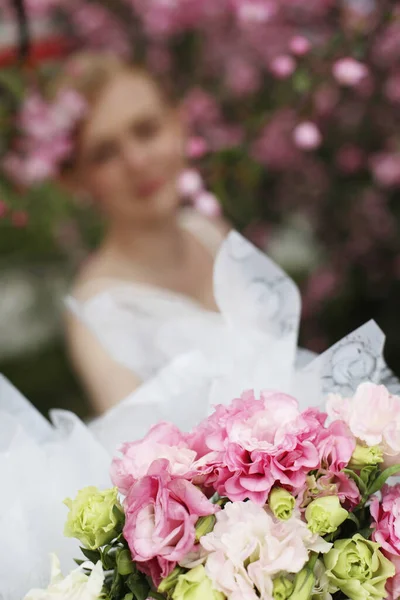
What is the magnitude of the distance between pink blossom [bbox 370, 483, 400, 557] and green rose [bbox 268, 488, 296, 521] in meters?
0.06

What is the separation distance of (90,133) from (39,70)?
0.37 metres

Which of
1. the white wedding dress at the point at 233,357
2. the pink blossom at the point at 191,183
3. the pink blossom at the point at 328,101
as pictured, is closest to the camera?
the white wedding dress at the point at 233,357

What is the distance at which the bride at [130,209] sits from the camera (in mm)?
1770

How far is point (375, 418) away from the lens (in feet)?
1.59

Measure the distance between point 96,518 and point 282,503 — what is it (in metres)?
0.12

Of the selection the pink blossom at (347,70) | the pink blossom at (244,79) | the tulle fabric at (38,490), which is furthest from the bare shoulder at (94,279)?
the tulle fabric at (38,490)

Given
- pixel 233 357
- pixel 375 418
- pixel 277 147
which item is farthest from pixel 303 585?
pixel 277 147

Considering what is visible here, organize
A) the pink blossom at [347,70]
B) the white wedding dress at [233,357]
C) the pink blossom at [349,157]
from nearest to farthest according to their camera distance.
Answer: the white wedding dress at [233,357] < the pink blossom at [347,70] < the pink blossom at [349,157]

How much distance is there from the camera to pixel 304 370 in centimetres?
63

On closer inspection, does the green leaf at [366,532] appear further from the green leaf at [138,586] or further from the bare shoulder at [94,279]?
the bare shoulder at [94,279]

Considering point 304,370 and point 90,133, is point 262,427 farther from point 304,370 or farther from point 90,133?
point 90,133

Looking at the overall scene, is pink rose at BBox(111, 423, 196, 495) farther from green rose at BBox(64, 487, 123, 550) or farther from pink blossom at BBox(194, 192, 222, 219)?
pink blossom at BBox(194, 192, 222, 219)

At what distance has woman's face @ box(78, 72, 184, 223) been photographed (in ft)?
6.29

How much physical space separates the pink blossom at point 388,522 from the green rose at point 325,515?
0.11ft
